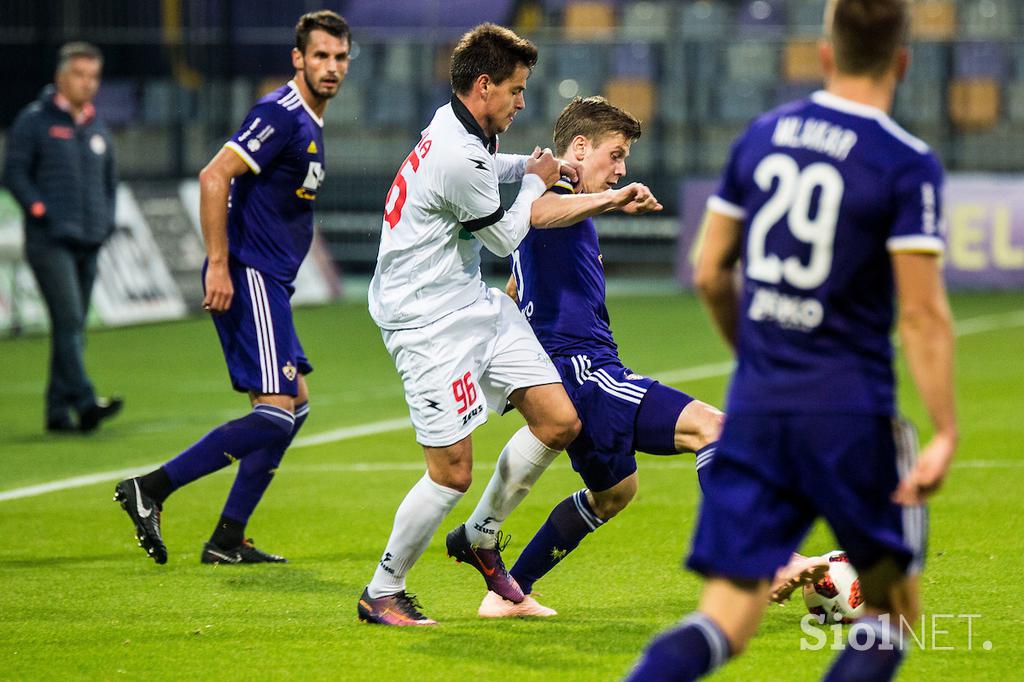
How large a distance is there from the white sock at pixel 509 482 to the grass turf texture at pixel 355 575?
1.00ft

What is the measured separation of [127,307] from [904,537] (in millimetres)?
14674

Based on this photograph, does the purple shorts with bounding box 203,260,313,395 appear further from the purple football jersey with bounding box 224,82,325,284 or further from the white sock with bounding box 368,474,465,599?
the white sock with bounding box 368,474,465,599

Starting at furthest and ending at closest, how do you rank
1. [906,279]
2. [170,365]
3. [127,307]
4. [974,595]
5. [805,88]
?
[805,88], [127,307], [170,365], [974,595], [906,279]

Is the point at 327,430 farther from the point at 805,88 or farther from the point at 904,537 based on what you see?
the point at 805,88

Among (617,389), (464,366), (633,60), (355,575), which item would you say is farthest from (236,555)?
(633,60)

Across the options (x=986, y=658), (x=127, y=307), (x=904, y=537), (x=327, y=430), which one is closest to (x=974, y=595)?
(x=986, y=658)

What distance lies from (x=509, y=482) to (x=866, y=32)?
101 inches

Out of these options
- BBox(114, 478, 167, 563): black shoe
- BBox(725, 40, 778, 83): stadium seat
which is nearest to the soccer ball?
BBox(114, 478, 167, 563): black shoe

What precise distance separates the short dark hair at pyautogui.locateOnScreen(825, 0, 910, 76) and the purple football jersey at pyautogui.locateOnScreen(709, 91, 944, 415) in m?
0.09

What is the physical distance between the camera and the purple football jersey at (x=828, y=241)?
336cm

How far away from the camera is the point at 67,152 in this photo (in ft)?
36.0

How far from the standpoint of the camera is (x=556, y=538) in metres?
5.63

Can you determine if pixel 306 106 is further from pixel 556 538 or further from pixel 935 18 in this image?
pixel 935 18

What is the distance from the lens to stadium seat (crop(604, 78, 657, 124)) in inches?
953
